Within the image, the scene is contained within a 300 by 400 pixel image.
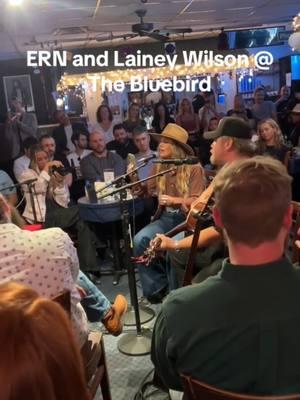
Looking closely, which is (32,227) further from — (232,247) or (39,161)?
(232,247)

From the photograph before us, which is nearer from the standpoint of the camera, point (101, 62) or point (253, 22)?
point (101, 62)

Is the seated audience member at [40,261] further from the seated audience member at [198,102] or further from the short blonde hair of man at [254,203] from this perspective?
the seated audience member at [198,102]

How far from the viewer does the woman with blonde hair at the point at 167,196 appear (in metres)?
3.22

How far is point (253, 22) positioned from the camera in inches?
277

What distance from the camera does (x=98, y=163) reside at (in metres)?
4.22

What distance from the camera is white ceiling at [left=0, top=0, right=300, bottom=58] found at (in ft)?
15.4

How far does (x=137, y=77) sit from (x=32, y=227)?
10.7 ft

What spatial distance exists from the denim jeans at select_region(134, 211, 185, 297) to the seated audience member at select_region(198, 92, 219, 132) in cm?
330

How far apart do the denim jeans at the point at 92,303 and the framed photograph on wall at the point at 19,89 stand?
24.6ft

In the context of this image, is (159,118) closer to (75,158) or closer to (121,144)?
(121,144)

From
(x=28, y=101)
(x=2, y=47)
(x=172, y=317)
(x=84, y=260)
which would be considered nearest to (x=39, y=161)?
(x=84, y=260)

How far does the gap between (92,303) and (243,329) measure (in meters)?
1.11

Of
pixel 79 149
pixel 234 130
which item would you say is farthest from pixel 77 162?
pixel 234 130

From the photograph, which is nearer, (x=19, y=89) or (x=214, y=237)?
(x=214, y=237)
